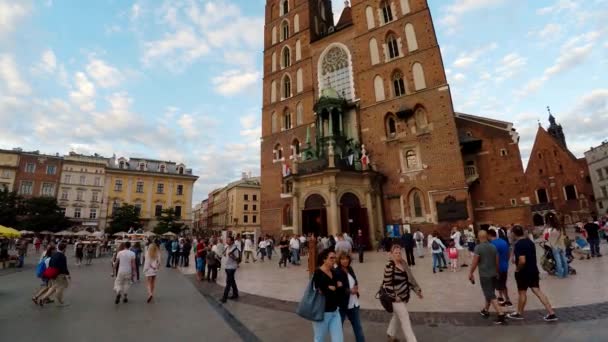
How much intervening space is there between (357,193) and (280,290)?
13.9 metres

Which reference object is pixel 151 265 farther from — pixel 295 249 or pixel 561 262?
pixel 561 262

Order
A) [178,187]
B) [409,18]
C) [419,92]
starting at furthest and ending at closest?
[178,187] → [409,18] → [419,92]

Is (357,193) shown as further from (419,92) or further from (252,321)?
(252,321)

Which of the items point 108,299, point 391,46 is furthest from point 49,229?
point 391,46

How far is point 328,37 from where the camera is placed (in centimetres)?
3009

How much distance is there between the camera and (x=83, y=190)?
159 ft

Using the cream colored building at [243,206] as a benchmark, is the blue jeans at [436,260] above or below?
below

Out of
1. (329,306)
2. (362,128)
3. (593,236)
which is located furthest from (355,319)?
(362,128)

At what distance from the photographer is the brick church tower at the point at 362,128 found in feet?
69.7

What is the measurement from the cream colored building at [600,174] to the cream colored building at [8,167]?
8701cm

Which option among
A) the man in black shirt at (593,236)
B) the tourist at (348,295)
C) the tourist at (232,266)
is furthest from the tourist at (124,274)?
the man in black shirt at (593,236)

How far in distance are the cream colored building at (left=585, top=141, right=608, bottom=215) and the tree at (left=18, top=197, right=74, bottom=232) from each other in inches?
2913

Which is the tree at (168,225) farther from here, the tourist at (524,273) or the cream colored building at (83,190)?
the tourist at (524,273)

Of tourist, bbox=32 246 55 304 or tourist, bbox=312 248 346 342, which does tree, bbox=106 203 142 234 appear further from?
tourist, bbox=312 248 346 342
